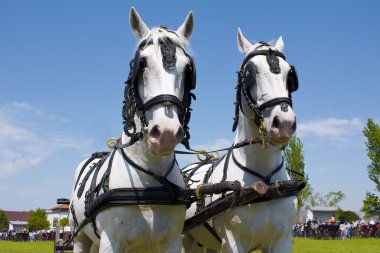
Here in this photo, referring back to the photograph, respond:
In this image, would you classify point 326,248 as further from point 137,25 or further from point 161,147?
point 161,147

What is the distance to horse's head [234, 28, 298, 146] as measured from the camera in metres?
4.52

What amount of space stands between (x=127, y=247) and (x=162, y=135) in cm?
119

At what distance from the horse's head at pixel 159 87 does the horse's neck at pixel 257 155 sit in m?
1.29

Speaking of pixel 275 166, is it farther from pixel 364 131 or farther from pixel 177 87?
pixel 364 131

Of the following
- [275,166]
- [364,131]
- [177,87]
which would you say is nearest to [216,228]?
[275,166]

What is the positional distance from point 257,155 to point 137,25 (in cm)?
193

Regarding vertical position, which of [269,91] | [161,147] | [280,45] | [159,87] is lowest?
[161,147]

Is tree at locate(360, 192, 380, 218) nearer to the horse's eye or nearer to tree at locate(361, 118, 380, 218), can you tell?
tree at locate(361, 118, 380, 218)

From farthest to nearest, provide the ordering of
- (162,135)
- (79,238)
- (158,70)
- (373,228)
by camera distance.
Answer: (373,228) → (79,238) → (158,70) → (162,135)

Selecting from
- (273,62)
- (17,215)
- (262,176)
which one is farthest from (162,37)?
(17,215)

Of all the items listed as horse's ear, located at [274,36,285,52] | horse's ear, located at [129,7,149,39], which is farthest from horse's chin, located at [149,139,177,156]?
horse's ear, located at [274,36,285,52]

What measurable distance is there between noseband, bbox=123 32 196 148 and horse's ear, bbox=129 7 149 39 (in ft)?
0.64

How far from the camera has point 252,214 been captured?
→ 5.07 metres

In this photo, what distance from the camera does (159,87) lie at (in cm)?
382
